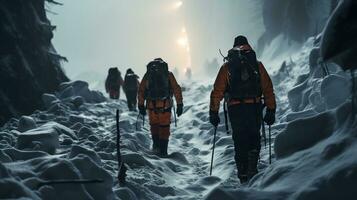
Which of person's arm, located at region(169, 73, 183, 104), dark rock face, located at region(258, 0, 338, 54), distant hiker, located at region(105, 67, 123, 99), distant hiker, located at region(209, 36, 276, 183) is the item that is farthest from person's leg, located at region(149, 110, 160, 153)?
dark rock face, located at region(258, 0, 338, 54)

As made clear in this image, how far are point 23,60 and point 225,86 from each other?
10035 mm

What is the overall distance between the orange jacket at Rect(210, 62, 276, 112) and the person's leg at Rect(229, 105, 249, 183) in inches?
13.2

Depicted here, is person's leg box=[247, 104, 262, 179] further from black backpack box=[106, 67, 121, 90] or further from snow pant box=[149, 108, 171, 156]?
black backpack box=[106, 67, 121, 90]

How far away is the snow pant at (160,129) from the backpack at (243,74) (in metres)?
3.62

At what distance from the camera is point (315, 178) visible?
4230 mm

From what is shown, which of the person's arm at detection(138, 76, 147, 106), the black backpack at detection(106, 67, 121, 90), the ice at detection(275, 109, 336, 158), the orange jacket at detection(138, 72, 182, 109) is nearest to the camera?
the ice at detection(275, 109, 336, 158)

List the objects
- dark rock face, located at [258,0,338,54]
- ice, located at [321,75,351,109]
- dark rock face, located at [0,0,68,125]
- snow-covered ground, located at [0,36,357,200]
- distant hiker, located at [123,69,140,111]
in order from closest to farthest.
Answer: snow-covered ground, located at [0,36,357,200]
ice, located at [321,75,351,109]
dark rock face, located at [0,0,68,125]
distant hiker, located at [123,69,140,111]
dark rock face, located at [258,0,338,54]

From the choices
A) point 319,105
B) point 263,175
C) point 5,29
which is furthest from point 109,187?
point 5,29

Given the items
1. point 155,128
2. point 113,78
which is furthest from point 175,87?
point 113,78

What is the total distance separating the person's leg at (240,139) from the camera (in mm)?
7429

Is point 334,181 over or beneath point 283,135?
beneath

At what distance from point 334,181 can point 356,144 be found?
1.58 feet

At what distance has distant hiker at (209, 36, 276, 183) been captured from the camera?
7.39 m

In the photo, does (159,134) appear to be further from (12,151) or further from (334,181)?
(334,181)
